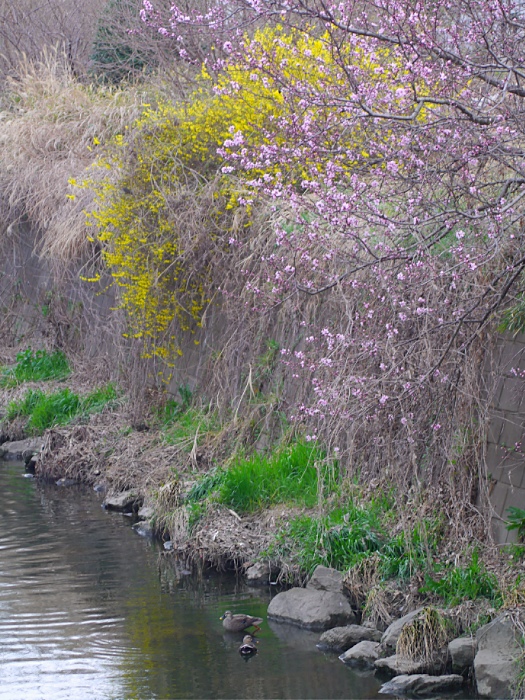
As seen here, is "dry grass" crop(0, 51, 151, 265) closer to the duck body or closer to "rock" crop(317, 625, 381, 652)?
the duck body

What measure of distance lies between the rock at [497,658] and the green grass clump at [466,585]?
0.40m

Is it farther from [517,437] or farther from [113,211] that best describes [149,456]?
[517,437]

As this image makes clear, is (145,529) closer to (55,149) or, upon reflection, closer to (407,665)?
(407,665)

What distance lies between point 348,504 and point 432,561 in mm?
1034

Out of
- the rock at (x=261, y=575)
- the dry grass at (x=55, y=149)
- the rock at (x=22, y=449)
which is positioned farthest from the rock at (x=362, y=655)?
the dry grass at (x=55, y=149)

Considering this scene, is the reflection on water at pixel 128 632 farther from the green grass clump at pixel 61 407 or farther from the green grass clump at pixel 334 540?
the green grass clump at pixel 61 407

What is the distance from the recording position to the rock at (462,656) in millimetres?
5664

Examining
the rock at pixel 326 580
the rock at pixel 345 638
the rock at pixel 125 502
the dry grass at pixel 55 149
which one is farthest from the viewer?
Answer: the dry grass at pixel 55 149

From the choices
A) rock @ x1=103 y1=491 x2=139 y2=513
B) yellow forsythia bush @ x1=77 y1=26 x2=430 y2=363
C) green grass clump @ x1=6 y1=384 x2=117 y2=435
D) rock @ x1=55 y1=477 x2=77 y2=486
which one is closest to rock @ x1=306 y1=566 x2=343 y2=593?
rock @ x1=103 y1=491 x2=139 y2=513

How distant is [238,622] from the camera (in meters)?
6.36

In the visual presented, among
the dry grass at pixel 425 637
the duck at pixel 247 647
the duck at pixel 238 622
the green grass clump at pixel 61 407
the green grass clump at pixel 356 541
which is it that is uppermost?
the green grass clump at pixel 61 407

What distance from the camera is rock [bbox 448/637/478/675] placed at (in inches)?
223

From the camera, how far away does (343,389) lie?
618cm

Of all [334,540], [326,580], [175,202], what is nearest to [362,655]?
[326,580]
